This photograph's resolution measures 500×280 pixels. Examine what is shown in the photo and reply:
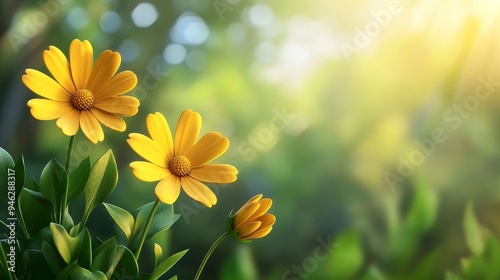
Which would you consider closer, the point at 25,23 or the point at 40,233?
the point at 40,233

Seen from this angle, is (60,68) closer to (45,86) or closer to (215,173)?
(45,86)

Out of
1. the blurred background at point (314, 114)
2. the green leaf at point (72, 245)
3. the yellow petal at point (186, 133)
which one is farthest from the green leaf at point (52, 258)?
the blurred background at point (314, 114)

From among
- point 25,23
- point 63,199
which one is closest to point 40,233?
point 63,199

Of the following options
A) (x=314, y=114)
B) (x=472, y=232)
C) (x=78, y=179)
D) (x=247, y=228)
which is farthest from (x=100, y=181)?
(x=472, y=232)

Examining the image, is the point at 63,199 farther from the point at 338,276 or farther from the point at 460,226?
the point at 460,226

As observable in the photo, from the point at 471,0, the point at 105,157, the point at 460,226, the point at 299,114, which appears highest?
the point at 471,0

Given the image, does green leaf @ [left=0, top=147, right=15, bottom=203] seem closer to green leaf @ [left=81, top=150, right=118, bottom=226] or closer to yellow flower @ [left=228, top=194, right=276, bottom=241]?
green leaf @ [left=81, top=150, right=118, bottom=226]

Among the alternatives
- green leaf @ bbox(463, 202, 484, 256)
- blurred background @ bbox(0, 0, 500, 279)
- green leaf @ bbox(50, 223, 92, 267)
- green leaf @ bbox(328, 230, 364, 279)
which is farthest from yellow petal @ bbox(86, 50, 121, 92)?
green leaf @ bbox(463, 202, 484, 256)
